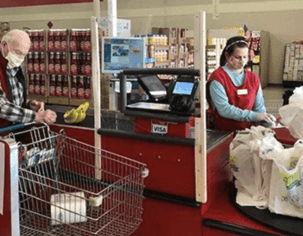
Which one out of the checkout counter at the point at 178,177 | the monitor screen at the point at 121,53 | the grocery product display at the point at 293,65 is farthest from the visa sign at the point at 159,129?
the grocery product display at the point at 293,65

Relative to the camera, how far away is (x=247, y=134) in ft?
8.07

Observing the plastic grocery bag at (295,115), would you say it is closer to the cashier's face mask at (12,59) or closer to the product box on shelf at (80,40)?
the cashier's face mask at (12,59)

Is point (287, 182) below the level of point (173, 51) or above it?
below

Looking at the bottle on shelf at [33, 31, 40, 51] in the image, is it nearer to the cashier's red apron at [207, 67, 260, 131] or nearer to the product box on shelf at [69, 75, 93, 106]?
the product box on shelf at [69, 75, 93, 106]

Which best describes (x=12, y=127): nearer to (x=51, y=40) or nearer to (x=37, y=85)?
(x=51, y=40)

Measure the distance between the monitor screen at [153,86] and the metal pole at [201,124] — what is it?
492 millimetres

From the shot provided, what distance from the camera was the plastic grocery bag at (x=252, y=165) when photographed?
2.25 metres

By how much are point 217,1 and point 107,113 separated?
10699 mm

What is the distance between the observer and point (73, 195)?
178 centimetres

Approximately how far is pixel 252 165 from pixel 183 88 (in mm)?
631

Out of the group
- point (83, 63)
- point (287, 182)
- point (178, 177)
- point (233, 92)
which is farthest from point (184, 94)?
point (83, 63)

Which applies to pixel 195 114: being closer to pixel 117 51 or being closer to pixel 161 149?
pixel 161 149

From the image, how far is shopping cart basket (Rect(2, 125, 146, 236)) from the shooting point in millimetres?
1968

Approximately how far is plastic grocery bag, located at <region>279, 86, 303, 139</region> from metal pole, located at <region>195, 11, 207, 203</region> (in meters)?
0.58
